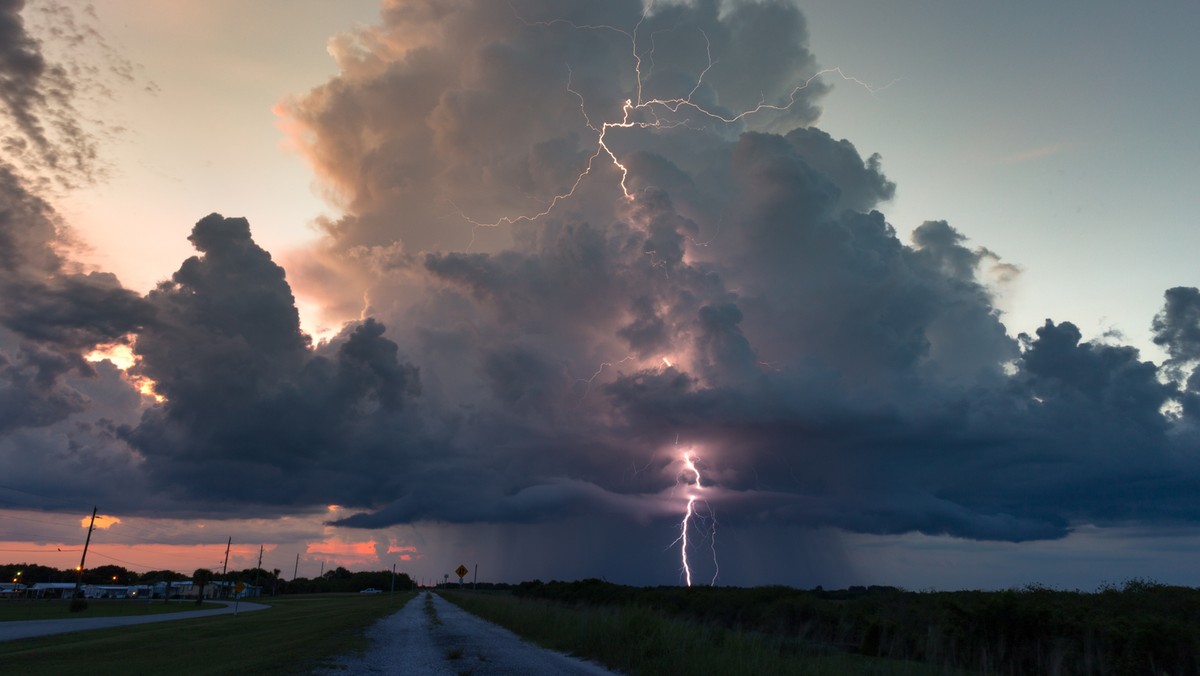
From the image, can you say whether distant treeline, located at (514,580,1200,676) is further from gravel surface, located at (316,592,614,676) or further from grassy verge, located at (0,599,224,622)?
grassy verge, located at (0,599,224,622)

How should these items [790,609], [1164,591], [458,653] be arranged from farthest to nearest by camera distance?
[790,609]
[1164,591]
[458,653]

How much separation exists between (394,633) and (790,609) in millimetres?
29842

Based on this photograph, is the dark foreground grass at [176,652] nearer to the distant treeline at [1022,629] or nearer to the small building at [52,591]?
the distant treeline at [1022,629]

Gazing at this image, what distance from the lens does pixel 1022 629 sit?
3023 cm

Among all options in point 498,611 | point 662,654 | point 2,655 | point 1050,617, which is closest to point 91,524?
point 498,611

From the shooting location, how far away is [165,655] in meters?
31.3

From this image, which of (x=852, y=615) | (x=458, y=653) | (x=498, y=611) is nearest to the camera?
(x=458, y=653)

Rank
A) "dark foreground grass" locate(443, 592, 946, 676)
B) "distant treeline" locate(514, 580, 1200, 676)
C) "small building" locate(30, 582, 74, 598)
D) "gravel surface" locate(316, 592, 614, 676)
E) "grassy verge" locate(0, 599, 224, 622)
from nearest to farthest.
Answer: "dark foreground grass" locate(443, 592, 946, 676) → "gravel surface" locate(316, 592, 614, 676) → "distant treeline" locate(514, 580, 1200, 676) → "grassy verge" locate(0, 599, 224, 622) → "small building" locate(30, 582, 74, 598)

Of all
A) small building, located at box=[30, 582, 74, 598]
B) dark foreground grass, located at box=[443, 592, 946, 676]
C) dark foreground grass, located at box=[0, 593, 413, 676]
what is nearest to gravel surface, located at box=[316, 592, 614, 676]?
dark foreground grass, located at box=[443, 592, 946, 676]

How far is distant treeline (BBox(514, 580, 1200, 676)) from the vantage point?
2442cm

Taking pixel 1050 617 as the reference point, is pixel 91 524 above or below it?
above

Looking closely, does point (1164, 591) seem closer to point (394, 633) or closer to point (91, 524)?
point (394, 633)

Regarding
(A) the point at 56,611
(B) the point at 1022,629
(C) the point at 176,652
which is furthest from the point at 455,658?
(A) the point at 56,611

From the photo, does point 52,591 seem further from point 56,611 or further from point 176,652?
point 176,652
